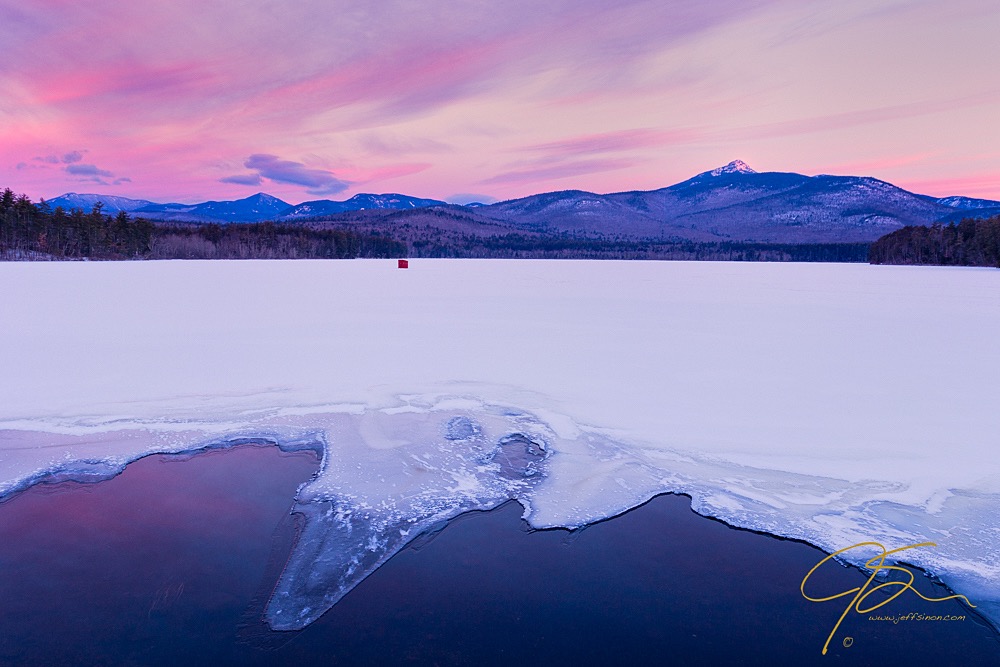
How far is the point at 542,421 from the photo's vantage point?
6.56 meters

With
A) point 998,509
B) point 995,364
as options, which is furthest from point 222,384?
point 995,364

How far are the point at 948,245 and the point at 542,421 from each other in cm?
8919

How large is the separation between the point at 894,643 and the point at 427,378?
254 inches

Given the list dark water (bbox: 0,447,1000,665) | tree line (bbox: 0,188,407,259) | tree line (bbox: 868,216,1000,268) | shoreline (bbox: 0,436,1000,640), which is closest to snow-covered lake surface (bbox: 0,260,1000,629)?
shoreline (bbox: 0,436,1000,640)

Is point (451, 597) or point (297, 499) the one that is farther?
point (297, 499)

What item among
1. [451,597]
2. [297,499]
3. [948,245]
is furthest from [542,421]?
[948,245]

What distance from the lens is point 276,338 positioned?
11766mm

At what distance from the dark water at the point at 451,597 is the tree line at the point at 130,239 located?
7518 centimetres

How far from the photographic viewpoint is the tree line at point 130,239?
2395 inches

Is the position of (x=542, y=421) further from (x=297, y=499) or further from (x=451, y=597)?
(x=451, y=597)

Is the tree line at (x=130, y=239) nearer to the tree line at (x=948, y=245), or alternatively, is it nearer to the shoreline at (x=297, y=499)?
the shoreline at (x=297, y=499)

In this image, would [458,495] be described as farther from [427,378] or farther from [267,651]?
[427,378]

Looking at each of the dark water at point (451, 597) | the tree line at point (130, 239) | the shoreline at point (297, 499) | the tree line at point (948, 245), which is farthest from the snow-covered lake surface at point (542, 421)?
the tree line at point (948, 245)

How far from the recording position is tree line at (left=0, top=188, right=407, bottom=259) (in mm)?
60844
